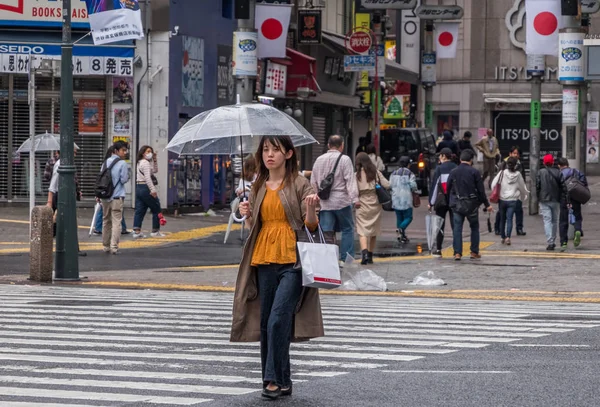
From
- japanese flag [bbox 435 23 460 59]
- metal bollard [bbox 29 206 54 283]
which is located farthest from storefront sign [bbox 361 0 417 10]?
metal bollard [bbox 29 206 54 283]

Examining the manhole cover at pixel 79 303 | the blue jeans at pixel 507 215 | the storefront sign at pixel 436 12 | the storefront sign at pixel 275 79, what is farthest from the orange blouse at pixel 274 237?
the storefront sign at pixel 436 12

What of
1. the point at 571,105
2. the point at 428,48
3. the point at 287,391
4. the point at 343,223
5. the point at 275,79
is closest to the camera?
the point at 287,391

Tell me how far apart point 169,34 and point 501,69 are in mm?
32455

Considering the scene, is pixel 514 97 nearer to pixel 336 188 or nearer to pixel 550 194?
pixel 550 194

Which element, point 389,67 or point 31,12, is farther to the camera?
point 389,67

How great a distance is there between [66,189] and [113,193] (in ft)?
13.8

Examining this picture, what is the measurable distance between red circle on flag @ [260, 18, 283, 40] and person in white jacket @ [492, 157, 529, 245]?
7001 millimetres

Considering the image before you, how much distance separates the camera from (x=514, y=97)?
5966 centimetres

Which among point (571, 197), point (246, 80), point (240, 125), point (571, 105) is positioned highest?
point (246, 80)

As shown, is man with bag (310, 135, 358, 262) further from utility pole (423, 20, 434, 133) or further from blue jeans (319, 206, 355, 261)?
utility pole (423, 20, 434, 133)

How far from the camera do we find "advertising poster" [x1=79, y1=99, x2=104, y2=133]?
30312mm

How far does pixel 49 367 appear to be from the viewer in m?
9.73

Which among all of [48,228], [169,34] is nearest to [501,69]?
[169,34]

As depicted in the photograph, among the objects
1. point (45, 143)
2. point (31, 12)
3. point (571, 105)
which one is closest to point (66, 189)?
point (45, 143)
